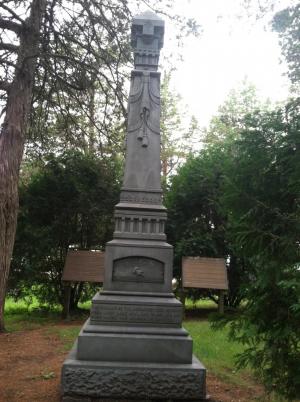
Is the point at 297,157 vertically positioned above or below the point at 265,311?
above

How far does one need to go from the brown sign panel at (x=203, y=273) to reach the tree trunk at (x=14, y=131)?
464 centimetres

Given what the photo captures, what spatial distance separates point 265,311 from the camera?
14.7 ft

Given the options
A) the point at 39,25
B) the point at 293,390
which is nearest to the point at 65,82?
the point at 39,25

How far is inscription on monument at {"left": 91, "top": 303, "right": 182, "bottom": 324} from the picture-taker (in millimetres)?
5332

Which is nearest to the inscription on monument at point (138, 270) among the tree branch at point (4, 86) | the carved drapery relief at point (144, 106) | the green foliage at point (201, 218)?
the carved drapery relief at point (144, 106)

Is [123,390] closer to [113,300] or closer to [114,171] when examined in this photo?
[113,300]

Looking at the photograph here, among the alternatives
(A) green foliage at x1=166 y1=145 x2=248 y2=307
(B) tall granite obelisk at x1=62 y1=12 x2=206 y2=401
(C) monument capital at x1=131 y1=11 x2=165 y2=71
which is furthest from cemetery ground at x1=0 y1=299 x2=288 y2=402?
(C) monument capital at x1=131 y1=11 x2=165 y2=71

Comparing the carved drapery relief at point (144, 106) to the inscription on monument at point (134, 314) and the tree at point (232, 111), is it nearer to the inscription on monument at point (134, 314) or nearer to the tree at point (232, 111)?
the inscription on monument at point (134, 314)

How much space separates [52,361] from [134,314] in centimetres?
209

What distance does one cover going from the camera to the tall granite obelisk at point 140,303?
4758 mm

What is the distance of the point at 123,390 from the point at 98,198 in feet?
29.6

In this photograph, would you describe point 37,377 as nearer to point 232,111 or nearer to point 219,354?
point 219,354

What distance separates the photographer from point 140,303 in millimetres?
5434

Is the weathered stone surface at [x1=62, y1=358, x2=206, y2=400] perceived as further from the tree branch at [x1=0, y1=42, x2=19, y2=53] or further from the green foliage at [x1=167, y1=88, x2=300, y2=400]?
the tree branch at [x1=0, y1=42, x2=19, y2=53]
